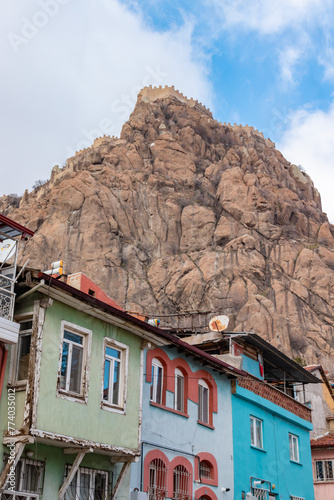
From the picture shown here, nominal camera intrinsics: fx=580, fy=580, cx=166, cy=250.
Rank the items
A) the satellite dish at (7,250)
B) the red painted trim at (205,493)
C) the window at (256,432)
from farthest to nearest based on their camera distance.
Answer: the window at (256,432) → the red painted trim at (205,493) → the satellite dish at (7,250)

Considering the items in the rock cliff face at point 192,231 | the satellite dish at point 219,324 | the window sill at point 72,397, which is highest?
the rock cliff face at point 192,231

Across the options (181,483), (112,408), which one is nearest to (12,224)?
(112,408)

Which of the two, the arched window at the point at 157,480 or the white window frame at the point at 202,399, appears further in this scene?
→ the white window frame at the point at 202,399

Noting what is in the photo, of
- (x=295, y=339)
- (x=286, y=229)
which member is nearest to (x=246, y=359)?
(x=295, y=339)

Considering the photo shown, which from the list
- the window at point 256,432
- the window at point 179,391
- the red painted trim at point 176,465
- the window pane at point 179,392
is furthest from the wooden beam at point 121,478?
the window at point 256,432

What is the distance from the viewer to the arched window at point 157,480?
19.0m

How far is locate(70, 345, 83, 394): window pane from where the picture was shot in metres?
15.9

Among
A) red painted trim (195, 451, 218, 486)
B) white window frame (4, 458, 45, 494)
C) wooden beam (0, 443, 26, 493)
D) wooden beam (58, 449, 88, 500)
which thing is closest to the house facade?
wooden beam (0, 443, 26, 493)

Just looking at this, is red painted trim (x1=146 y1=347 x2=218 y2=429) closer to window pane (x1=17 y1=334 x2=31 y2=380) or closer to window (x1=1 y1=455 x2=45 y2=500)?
window (x1=1 y1=455 x2=45 y2=500)

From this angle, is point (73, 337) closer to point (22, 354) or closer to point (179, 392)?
point (22, 354)

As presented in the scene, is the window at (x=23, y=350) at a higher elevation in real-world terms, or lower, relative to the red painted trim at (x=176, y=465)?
higher

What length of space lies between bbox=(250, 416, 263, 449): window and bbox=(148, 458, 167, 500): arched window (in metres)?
6.91

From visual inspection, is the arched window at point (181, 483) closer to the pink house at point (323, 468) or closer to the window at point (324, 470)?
the pink house at point (323, 468)

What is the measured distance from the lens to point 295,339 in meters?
69.5
